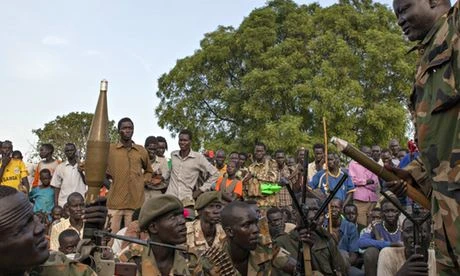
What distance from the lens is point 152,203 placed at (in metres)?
5.26

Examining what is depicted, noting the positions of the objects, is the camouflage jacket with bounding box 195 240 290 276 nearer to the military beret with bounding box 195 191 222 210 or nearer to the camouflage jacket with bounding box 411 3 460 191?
the military beret with bounding box 195 191 222 210

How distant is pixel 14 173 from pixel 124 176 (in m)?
3.90

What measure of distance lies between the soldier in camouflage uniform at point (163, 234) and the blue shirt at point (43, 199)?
6.07 metres

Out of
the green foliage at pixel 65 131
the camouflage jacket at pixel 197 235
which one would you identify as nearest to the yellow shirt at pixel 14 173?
the camouflage jacket at pixel 197 235

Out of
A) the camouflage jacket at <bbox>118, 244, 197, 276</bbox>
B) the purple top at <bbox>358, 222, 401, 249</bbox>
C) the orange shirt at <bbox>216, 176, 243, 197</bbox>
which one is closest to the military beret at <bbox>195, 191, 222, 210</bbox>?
the camouflage jacket at <bbox>118, 244, 197, 276</bbox>

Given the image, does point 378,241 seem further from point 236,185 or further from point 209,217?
point 236,185

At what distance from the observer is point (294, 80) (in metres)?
23.7

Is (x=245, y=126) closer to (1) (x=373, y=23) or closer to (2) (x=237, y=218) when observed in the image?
(1) (x=373, y=23)

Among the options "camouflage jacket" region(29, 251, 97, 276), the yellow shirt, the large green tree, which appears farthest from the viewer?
the large green tree

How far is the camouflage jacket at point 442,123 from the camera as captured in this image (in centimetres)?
304

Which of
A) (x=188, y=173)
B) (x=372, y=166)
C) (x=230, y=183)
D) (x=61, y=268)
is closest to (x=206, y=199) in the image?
(x=188, y=173)

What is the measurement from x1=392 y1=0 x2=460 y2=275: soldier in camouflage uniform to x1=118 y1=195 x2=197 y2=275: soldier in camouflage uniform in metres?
2.50

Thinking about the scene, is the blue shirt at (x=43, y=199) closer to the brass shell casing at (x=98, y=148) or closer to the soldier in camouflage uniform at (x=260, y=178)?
the soldier in camouflage uniform at (x=260, y=178)

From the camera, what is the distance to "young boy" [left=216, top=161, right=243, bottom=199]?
1034cm
